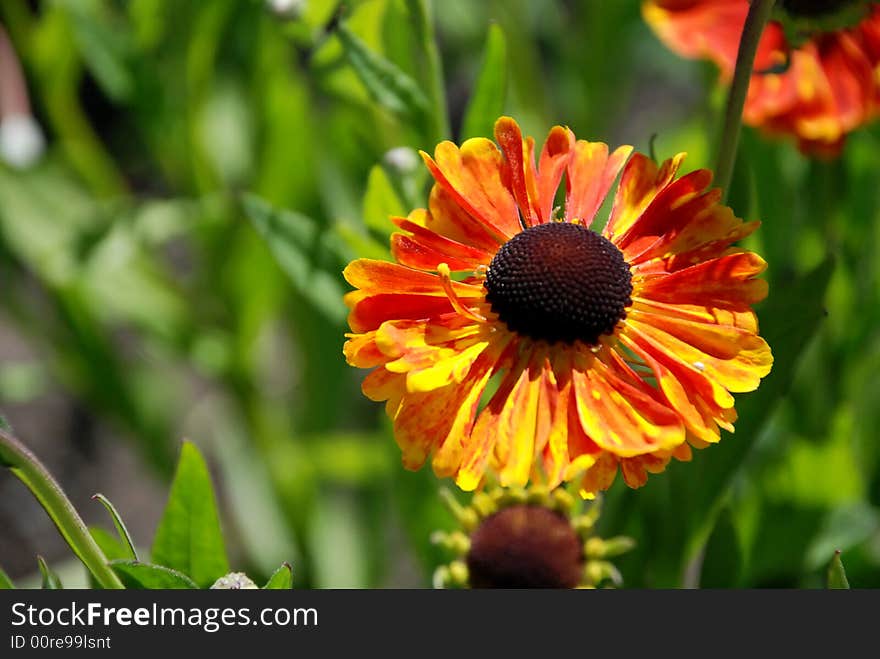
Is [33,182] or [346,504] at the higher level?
[33,182]

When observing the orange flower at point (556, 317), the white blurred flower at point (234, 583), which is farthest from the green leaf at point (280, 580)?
the orange flower at point (556, 317)

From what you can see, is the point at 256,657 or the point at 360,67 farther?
the point at 360,67

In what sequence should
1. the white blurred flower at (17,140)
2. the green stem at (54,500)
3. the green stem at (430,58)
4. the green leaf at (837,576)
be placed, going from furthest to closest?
the white blurred flower at (17,140) → the green stem at (430,58) → the green leaf at (837,576) → the green stem at (54,500)

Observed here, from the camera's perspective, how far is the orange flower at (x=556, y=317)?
2.23 ft

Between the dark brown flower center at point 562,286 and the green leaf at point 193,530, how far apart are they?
0.26 meters

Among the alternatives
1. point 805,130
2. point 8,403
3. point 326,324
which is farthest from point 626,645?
point 8,403

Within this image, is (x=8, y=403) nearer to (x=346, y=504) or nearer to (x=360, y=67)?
(x=346, y=504)

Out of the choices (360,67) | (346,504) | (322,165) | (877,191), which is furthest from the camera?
(346,504)

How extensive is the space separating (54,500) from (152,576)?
0.34 ft

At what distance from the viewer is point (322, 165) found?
1502 millimetres

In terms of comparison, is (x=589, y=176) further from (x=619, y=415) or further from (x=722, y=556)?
(x=722, y=556)

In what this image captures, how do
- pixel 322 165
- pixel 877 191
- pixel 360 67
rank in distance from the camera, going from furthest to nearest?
1. pixel 322 165
2. pixel 877 191
3. pixel 360 67

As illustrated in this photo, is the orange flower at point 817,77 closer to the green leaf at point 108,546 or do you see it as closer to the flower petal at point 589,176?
the flower petal at point 589,176

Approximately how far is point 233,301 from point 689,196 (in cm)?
96
